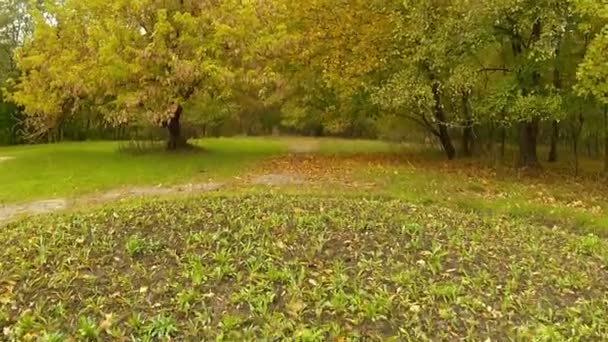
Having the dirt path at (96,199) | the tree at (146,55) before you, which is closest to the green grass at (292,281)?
the dirt path at (96,199)

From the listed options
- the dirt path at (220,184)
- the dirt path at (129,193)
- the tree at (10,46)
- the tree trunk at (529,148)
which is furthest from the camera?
the tree at (10,46)

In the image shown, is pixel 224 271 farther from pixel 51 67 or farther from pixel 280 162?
pixel 51 67

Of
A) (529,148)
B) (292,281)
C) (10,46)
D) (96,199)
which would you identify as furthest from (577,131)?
(10,46)

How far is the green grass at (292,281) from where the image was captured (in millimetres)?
3748

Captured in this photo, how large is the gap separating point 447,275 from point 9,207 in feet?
30.8

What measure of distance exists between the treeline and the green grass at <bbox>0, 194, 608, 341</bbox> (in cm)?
833

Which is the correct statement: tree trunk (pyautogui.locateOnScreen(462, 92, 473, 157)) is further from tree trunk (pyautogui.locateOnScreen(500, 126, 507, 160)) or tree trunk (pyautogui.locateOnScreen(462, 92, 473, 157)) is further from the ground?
the ground

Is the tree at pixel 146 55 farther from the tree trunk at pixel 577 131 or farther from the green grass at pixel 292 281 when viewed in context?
the tree trunk at pixel 577 131

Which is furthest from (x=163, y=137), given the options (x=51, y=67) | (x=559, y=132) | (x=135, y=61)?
(x=559, y=132)

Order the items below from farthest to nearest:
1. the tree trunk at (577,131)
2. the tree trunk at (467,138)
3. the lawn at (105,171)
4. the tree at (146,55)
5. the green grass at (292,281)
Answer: the tree trunk at (577,131) → the tree trunk at (467,138) → the tree at (146,55) → the lawn at (105,171) → the green grass at (292,281)

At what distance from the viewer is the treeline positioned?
13.5m

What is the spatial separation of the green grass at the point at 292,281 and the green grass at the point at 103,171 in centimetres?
770

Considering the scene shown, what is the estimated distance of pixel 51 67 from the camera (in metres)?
17.3

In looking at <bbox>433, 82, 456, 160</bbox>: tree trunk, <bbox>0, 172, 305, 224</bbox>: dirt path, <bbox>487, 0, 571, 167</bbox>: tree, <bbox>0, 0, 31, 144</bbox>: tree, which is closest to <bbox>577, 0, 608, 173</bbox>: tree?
<bbox>487, 0, 571, 167</bbox>: tree
